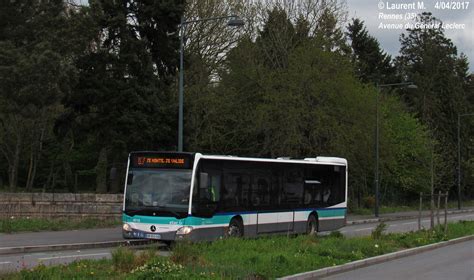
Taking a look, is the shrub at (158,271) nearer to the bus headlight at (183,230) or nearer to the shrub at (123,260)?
the shrub at (123,260)

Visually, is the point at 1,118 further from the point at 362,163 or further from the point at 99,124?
the point at 362,163

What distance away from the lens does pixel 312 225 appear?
2308cm

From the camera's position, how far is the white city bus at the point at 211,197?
17.3m

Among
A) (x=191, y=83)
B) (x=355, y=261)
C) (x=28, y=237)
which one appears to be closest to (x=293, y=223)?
(x=355, y=261)

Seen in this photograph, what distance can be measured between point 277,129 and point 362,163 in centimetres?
781

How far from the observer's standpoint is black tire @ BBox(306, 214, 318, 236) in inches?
889

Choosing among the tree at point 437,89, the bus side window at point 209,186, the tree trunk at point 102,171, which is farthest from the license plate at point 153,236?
Result: the tree at point 437,89

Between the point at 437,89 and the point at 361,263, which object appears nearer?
the point at 361,263

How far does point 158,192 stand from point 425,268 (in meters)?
7.67

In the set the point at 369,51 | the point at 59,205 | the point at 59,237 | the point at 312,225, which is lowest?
the point at 59,237

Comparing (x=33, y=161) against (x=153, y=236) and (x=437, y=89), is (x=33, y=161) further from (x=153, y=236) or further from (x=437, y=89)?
(x=437, y=89)

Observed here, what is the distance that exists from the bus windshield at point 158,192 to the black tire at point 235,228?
2092mm

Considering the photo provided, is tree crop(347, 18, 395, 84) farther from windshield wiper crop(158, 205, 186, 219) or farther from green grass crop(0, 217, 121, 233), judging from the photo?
windshield wiper crop(158, 205, 186, 219)

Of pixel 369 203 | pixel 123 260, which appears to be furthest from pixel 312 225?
pixel 369 203
